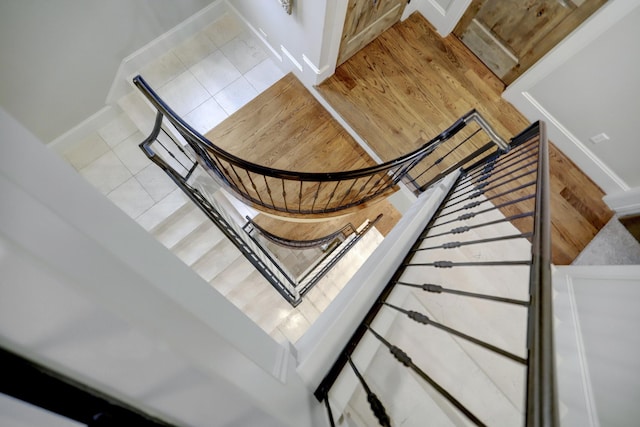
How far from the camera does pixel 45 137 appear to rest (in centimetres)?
333

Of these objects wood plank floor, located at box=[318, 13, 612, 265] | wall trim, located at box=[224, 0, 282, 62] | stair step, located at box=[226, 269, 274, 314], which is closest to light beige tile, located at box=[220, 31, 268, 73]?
wall trim, located at box=[224, 0, 282, 62]

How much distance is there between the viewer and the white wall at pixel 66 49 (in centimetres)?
262

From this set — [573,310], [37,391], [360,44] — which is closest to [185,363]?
[37,391]

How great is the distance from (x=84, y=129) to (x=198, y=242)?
180cm

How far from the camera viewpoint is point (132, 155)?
366 cm

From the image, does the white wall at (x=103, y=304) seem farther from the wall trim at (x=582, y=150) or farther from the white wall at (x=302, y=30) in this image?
the wall trim at (x=582, y=150)

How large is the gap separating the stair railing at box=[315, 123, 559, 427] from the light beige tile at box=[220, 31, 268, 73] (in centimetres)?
292

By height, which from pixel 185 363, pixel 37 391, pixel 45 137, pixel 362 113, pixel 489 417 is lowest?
pixel 489 417

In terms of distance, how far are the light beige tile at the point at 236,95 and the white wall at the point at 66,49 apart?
97 cm

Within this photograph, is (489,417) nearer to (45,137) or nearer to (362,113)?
(362,113)

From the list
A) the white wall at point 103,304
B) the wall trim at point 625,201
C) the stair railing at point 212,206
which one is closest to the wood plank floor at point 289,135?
the stair railing at point 212,206

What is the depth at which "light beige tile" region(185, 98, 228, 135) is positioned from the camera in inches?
139

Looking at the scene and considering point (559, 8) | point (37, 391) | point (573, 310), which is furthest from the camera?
point (559, 8)

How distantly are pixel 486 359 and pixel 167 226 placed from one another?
327 cm
